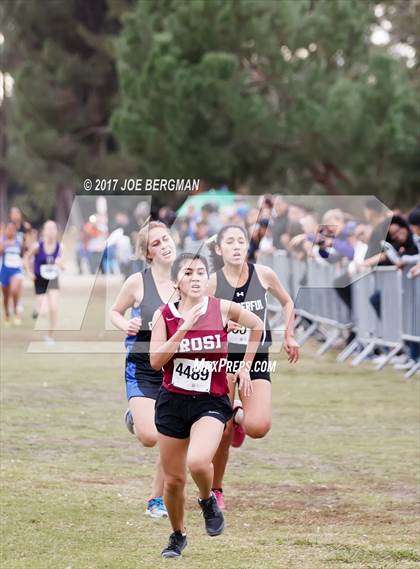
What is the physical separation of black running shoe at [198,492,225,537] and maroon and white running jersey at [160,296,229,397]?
626 millimetres

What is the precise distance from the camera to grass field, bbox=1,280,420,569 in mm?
7062

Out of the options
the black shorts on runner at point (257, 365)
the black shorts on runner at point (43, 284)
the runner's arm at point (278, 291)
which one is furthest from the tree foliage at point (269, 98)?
the black shorts on runner at point (257, 365)

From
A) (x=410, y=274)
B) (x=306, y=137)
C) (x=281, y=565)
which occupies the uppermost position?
(x=306, y=137)

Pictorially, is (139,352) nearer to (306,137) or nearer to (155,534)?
(155,534)

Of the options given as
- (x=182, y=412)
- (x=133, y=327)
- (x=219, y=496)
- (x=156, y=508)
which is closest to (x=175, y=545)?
(x=182, y=412)

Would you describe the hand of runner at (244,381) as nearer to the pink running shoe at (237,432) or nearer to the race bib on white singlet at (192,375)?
the pink running shoe at (237,432)

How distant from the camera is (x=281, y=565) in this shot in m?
6.73

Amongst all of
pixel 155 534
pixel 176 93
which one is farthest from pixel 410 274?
pixel 176 93

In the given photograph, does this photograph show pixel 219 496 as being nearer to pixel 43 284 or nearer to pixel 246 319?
pixel 246 319

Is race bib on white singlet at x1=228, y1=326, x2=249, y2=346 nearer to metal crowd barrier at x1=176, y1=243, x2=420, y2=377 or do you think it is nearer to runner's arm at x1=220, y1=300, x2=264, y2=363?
runner's arm at x1=220, y1=300, x2=264, y2=363

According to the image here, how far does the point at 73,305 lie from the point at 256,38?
25.9ft

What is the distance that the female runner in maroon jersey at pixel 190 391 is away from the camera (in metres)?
6.76

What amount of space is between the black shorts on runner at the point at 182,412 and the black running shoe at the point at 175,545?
1.90 ft

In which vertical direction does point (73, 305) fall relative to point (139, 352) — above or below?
above
